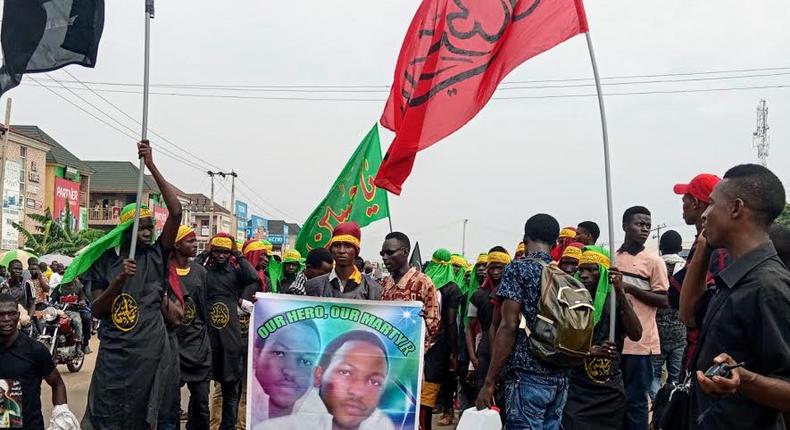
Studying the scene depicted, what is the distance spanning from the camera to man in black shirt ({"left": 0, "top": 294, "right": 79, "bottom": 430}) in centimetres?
521

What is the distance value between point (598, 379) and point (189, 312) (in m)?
3.55

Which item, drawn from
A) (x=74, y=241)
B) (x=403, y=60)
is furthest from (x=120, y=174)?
(x=403, y=60)

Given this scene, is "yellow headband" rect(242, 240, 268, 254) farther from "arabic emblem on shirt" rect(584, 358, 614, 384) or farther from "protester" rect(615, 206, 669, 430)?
"arabic emblem on shirt" rect(584, 358, 614, 384)

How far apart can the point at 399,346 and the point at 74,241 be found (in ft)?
128

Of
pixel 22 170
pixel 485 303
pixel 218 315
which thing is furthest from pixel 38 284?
pixel 22 170

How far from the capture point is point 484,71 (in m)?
5.63

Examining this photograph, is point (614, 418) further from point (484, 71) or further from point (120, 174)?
point (120, 174)

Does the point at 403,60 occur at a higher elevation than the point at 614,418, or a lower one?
higher

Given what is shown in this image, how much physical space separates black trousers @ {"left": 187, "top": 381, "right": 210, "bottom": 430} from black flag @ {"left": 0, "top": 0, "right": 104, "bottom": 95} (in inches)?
120

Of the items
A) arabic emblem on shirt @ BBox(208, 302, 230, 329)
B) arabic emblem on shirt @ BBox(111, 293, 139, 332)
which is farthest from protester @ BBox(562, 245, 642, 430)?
arabic emblem on shirt @ BBox(208, 302, 230, 329)

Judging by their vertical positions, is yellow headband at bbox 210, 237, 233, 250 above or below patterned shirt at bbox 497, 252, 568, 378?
above

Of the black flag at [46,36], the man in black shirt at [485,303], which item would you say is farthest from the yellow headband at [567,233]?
the black flag at [46,36]

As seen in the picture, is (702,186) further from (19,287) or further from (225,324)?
(19,287)

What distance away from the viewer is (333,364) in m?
5.50
